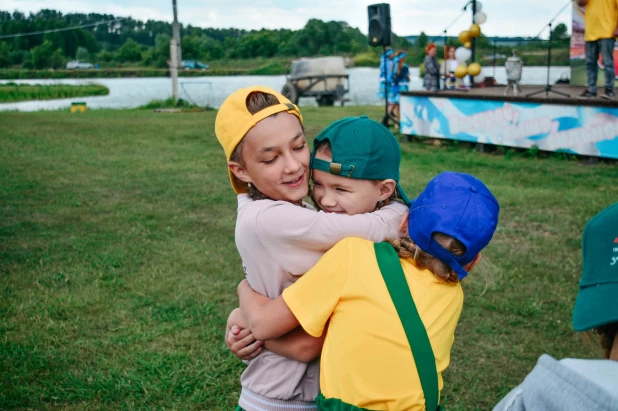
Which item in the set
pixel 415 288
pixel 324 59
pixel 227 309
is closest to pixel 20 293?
pixel 227 309

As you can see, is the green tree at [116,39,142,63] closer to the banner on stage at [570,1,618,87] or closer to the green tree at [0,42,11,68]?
the green tree at [0,42,11,68]

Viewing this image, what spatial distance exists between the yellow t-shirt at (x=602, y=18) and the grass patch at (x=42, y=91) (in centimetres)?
2365

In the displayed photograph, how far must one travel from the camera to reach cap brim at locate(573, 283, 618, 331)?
103cm

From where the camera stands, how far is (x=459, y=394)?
302cm

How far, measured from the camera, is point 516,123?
928 cm

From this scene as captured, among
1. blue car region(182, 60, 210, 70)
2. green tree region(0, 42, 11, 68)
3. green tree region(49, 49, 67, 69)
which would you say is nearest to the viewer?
green tree region(0, 42, 11, 68)

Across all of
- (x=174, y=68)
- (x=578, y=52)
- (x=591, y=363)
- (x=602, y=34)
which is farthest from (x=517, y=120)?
(x=174, y=68)

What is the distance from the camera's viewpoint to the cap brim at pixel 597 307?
1031 mm

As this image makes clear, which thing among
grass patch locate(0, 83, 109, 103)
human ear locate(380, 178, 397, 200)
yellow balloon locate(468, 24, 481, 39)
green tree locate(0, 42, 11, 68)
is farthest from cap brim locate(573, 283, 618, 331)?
green tree locate(0, 42, 11, 68)

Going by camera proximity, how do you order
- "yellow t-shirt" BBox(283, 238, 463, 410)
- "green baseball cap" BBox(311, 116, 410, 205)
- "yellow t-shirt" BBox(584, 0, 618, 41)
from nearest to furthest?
"yellow t-shirt" BBox(283, 238, 463, 410) → "green baseball cap" BBox(311, 116, 410, 205) → "yellow t-shirt" BBox(584, 0, 618, 41)

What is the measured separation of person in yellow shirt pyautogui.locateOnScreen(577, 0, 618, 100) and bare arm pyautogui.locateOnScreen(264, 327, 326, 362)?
25.5 feet

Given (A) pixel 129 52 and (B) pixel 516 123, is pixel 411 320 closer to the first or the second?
(B) pixel 516 123

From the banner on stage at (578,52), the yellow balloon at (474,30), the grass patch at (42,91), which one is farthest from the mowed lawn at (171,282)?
the grass patch at (42,91)

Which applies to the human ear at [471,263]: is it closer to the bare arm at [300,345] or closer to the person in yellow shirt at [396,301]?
the person in yellow shirt at [396,301]
